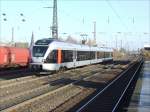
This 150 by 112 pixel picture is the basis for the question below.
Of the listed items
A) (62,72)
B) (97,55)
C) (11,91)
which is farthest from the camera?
(97,55)

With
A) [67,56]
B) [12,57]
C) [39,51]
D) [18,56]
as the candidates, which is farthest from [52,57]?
[18,56]

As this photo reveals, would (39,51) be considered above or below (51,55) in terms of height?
above

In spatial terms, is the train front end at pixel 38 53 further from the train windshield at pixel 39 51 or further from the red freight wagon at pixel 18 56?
the red freight wagon at pixel 18 56

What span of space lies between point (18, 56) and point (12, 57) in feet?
6.55

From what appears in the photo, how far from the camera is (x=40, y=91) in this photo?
66.5 ft

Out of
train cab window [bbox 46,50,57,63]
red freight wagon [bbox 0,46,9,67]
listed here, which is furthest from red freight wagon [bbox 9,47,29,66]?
train cab window [bbox 46,50,57,63]

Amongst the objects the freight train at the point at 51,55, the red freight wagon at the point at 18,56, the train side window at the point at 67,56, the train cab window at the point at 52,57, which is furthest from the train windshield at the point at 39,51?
the red freight wagon at the point at 18,56

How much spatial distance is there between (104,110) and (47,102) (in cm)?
294

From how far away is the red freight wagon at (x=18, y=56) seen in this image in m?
39.2

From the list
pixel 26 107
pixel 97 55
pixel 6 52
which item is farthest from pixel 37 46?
pixel 97 55

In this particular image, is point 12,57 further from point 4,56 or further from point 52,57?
point 52,57

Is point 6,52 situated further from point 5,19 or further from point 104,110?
point 104,110

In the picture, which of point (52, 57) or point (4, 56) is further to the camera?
point (4, 56)

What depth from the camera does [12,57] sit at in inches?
1539
